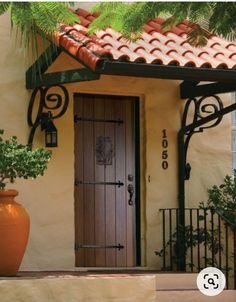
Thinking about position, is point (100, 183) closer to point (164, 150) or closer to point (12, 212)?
point (164, 150)

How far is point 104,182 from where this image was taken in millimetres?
10008

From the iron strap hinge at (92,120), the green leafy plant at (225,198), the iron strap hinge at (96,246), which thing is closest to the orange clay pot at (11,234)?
the iron strap hinge at (96,246)

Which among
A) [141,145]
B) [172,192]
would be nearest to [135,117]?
[141,145]

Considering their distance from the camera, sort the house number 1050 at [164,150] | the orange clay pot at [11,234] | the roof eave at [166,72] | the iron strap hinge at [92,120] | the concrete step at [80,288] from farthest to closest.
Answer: the house number 1050 at [164,150] → the iron strap hinge at [92,120] → the roof eave at [166,72] → the orange clay pot at [11,234] → the concrete step at [80,288]

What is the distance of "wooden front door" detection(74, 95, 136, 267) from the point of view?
9.90m

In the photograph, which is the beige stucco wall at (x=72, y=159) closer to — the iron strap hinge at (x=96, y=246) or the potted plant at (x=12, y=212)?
the iron strap hinge at (x=96, y=246)

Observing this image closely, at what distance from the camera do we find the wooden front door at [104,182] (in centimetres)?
990

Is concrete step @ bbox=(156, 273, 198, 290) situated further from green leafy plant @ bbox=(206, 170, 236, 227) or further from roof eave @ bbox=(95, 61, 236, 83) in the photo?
roof eave @ bbox=(95, 61, 236, 83)

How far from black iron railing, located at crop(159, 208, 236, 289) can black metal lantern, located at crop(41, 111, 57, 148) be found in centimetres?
162

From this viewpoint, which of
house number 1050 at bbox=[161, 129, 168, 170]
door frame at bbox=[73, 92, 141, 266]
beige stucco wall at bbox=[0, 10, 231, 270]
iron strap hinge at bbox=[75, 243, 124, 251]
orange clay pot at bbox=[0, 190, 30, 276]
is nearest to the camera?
orange clay pot at bbox=[0, 190, 30, 276]

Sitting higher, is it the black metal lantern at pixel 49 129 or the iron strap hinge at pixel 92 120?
the iron strap hinge at pixel 92 120

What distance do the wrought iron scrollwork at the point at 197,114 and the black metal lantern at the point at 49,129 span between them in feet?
5.44

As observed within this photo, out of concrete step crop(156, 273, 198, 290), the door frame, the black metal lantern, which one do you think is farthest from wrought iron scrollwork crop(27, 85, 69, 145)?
concrete step crop(156, 273, 198, 290)

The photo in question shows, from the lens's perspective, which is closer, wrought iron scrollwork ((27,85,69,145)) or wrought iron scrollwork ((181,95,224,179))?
wrought iron scrollwork ((27,85,69,145))
